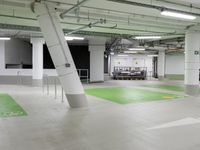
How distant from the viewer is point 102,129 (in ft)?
16.9

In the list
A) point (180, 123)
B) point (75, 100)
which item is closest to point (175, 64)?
point (75, 100)

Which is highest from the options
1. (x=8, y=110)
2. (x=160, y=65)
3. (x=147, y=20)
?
(x=147, y=20)

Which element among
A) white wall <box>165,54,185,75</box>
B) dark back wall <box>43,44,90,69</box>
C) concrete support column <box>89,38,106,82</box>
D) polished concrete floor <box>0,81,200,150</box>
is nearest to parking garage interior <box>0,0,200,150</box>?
polished concrete floor <box>0,81,200,150</box>

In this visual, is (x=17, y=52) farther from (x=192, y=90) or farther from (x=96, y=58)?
(x=192, y=90)

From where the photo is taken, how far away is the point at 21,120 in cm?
605

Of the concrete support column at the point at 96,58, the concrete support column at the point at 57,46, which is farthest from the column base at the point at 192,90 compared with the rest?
the concrete support column at the point at 96,58

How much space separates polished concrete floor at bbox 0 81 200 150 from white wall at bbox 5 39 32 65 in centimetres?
1163

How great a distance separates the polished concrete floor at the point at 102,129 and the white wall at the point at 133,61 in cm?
2209

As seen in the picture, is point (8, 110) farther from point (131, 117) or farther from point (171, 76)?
point (171, 76)

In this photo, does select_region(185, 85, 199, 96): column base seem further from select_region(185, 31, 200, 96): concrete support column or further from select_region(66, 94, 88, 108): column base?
select_region(66, 94, 88, 108): column base

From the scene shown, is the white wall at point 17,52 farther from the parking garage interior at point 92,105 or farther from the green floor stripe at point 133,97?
the green floor stripe at point 133,97

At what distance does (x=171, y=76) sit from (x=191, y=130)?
2623cm

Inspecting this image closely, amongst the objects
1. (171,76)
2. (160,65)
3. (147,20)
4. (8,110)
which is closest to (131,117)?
(8,110)

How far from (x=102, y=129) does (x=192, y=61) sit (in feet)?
28.7
